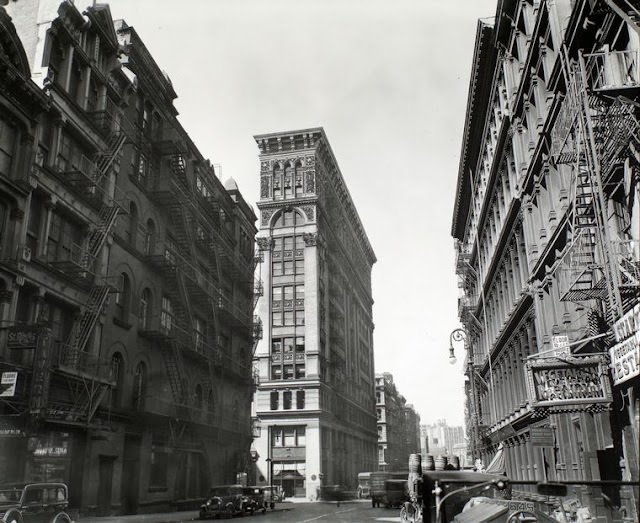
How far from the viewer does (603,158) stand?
16.6 meters

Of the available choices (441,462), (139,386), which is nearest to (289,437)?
(139,386)

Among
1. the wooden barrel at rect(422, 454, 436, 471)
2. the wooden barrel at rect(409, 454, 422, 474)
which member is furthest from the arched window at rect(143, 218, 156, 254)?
the wooden barrel at rect(409, 454, 422, 474)

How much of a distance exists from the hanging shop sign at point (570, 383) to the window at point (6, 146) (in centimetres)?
1893

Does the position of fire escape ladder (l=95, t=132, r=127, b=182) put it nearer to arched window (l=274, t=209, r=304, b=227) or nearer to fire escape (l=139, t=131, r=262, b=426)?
fire escape (l=139, t=131, r=262, b=426)

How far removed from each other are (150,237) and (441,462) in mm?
25951

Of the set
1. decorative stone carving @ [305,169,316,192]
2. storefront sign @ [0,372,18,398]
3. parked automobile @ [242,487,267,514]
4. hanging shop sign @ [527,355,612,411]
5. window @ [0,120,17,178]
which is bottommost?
parked automobile @ [242,487,267,514]

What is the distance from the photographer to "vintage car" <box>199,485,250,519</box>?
31625 millimetres

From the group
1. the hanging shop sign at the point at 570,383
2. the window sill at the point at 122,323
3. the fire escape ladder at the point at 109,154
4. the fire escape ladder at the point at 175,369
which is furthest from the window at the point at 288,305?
the hanging shop sign at the point at 570,383

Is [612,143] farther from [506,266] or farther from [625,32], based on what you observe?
[506,266]

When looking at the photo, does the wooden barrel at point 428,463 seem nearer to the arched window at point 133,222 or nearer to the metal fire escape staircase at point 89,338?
the metal fire escape staircase at point 89,338

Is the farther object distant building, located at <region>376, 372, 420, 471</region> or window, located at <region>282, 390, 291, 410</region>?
distant building, located at <region>376, 372, 420, 471</region>

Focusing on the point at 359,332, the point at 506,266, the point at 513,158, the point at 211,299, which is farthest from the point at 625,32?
the point at 359,332

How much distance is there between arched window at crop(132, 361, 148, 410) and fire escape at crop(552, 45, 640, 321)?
2098 centimetres

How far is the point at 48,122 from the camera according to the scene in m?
25.7
